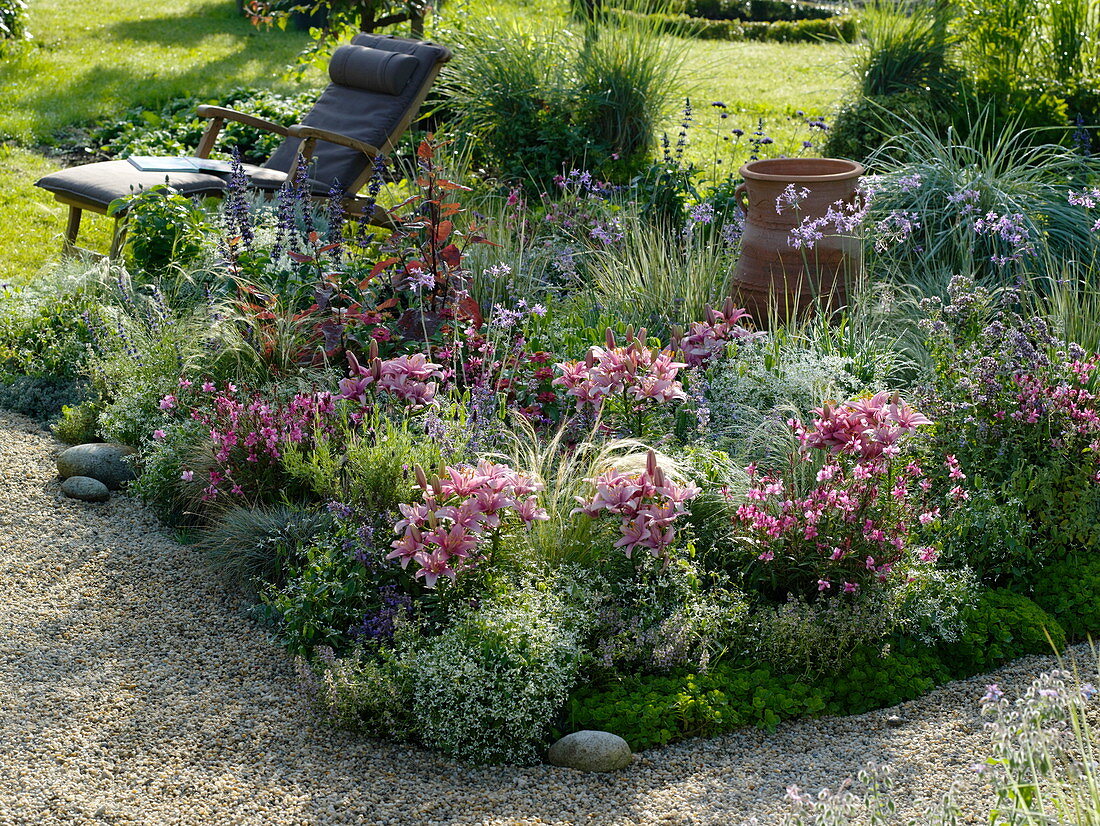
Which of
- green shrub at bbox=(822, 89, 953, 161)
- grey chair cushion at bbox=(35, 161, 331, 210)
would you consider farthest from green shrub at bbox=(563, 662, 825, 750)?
green shrub at bbox=(822, 89, 953, 161)

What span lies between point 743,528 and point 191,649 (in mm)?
1660

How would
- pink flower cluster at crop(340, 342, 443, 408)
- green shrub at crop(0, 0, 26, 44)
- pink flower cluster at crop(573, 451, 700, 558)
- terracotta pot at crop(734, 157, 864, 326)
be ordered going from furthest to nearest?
green shrub at crop(0, 0, 26, 44), terracotta pot at crop(734, 157, 864, 326), pink flower cluster at crop(340, 342, 443, 408), pink flower cluster at crop(573, 451, 700, 558)

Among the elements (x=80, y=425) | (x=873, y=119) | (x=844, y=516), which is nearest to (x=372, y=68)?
(x=80, y=425)

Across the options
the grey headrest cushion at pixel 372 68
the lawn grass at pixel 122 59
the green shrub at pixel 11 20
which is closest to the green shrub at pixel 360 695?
the grey headrest cushion at pixel 372 68

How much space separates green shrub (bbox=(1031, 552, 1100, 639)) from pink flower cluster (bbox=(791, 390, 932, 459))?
753mm

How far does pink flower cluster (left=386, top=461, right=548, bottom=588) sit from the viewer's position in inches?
109

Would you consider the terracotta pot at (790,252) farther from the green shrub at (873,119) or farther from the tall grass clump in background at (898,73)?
the tall grass clump in background at (898,73)

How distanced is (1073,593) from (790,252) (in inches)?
77.9

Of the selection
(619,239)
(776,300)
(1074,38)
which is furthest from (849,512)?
(1074,38)

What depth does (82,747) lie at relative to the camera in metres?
2.66

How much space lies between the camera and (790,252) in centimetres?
464

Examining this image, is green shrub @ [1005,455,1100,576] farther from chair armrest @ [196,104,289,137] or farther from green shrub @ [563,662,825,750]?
chair armrest @ [196,104,289,137]

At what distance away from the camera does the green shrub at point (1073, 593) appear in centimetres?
316

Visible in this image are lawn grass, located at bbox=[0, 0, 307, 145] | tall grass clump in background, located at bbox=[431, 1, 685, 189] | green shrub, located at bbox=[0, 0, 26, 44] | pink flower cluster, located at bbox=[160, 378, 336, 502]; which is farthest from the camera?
green shrub, located at bbox=[0, 0, 26, 44]
